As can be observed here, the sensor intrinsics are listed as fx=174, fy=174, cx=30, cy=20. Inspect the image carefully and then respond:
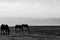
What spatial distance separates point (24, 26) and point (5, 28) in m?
8.13

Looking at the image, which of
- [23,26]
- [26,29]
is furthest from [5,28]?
[26,29]

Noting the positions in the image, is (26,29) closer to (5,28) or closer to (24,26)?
(24,26)

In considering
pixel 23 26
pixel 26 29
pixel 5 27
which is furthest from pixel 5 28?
pixel 26 29

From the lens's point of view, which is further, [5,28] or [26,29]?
[26,29]

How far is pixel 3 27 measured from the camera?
1081 inches

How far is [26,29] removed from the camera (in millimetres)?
36969

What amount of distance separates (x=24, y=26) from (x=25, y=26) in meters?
0.21

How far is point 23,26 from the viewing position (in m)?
34.8

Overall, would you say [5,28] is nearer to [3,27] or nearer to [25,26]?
[3,27]

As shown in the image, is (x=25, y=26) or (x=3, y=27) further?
(x=25, y=26)

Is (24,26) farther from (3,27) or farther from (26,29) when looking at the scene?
(3,27)

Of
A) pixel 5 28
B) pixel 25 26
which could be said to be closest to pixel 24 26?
pixel 25 26

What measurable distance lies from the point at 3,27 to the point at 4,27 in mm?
158

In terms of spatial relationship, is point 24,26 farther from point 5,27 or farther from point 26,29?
point 5,27
